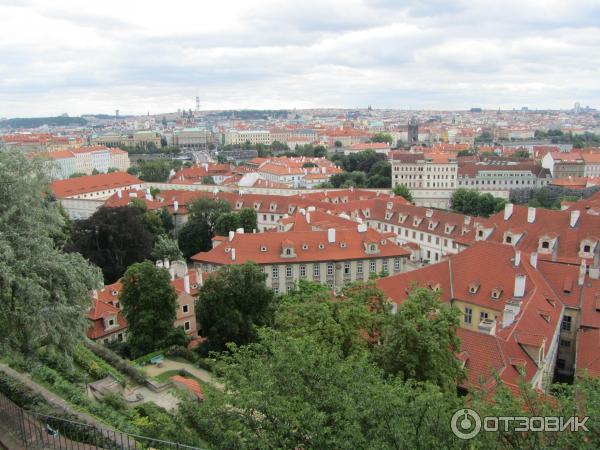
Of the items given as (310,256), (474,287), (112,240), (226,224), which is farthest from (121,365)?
(226,224)


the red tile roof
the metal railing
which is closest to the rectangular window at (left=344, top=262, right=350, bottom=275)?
the metal railing

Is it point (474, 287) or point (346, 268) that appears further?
point (346, 268)

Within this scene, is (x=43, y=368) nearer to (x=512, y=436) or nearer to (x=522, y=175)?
(x=512, y=436)

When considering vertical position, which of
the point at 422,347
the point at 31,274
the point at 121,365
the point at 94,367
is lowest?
the point at 121,365

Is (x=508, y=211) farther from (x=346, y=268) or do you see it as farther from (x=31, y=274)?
(x=31, y=274)

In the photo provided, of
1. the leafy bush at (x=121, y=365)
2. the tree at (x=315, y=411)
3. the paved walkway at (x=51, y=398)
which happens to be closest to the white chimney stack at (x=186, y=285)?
the leafy bush at (x=121, y=365)

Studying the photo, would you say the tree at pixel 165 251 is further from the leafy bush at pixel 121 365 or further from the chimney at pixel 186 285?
the leafy bush at pixel 121 365
